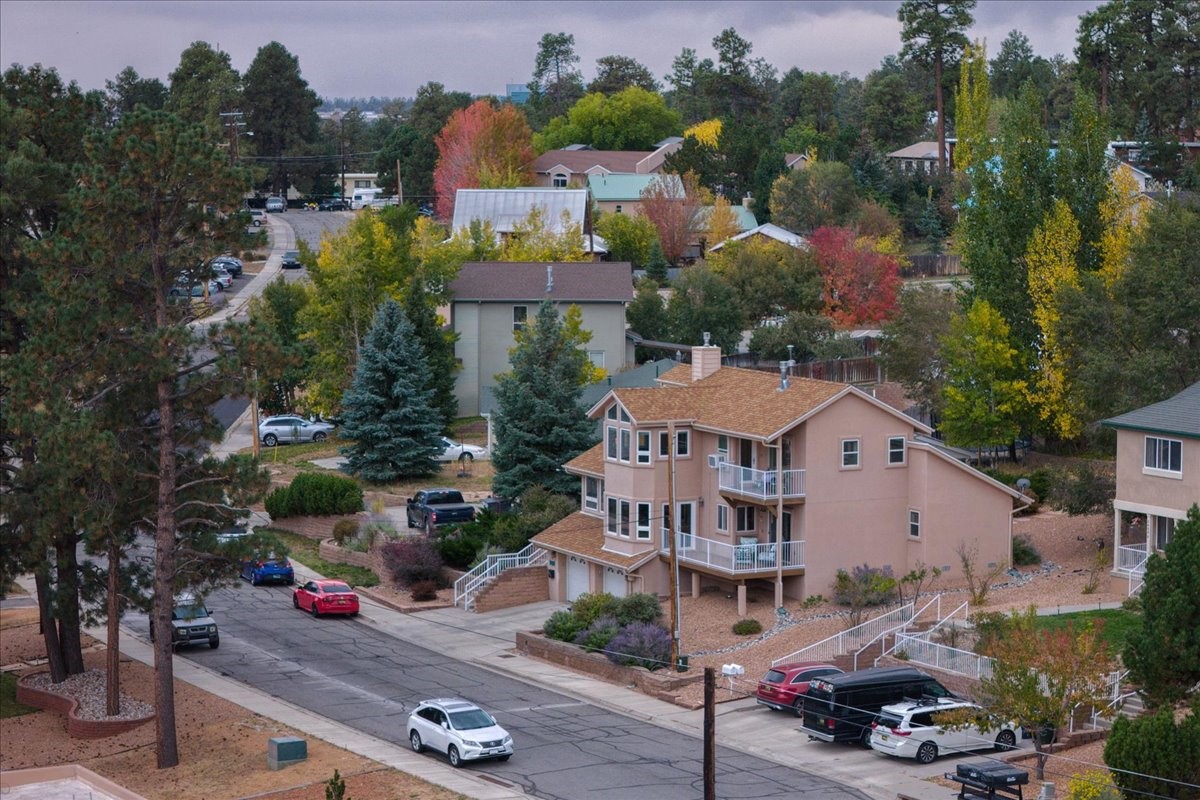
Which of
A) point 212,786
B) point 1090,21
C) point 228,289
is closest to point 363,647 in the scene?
point 212,786

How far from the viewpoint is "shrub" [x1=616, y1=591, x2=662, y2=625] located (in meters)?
48.4

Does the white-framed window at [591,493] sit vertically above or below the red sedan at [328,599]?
above

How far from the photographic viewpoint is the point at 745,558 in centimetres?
4978

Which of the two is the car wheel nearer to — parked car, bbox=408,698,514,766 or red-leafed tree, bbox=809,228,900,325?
parked car, bbox=408,698,514,766

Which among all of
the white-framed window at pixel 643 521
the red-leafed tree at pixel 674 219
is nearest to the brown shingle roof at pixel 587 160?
the red-leafed tree at pixel 674 219

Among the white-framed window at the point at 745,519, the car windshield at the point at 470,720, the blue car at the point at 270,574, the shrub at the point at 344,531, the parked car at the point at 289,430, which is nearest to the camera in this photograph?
the car windshield at the point at 470,720

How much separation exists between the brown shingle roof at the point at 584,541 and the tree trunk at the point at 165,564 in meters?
15.6

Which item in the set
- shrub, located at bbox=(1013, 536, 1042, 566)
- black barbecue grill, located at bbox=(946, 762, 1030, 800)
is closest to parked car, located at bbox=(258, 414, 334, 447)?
shrub, located at bbox=(1013, 536, 1042, 566)

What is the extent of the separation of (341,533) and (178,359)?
2211cm

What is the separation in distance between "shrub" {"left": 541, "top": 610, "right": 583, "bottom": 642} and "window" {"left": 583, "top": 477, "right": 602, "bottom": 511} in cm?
801

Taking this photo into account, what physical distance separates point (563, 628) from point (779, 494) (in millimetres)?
7684

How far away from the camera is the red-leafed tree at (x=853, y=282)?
9425 cm

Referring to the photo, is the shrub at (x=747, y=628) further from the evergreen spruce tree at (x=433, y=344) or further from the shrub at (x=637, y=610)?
the evergreen spruce tree at (x=433, y=344)

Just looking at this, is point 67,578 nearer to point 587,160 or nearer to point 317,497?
point 317,497
